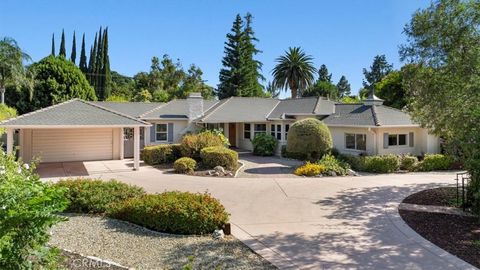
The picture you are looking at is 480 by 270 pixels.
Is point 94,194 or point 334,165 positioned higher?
point 334,165

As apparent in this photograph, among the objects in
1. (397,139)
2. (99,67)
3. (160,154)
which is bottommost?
(160,154)

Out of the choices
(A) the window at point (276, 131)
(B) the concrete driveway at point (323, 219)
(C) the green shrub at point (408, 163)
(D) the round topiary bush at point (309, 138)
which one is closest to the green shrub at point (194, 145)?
(B) the concrete driveway at point (323, 219)

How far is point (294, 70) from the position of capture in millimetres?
51062

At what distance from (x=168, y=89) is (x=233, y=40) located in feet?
39.3

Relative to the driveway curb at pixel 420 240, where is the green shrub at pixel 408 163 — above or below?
above

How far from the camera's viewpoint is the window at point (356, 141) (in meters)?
23.0

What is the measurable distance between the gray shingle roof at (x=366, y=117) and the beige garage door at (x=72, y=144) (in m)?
15.4

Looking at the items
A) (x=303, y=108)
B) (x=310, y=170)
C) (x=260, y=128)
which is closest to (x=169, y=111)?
(x=260, y=128)

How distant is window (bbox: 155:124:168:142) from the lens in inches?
1056

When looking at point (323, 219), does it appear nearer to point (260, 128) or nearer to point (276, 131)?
point (276, 131)

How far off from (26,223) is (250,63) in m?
49.0

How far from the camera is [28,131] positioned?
21.5m

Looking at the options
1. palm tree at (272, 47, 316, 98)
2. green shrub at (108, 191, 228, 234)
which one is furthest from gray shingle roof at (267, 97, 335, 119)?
palm tree at (272, 47, 316, 98)

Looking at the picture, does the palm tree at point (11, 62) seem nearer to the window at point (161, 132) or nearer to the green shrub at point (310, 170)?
the window at point (161, 132)
